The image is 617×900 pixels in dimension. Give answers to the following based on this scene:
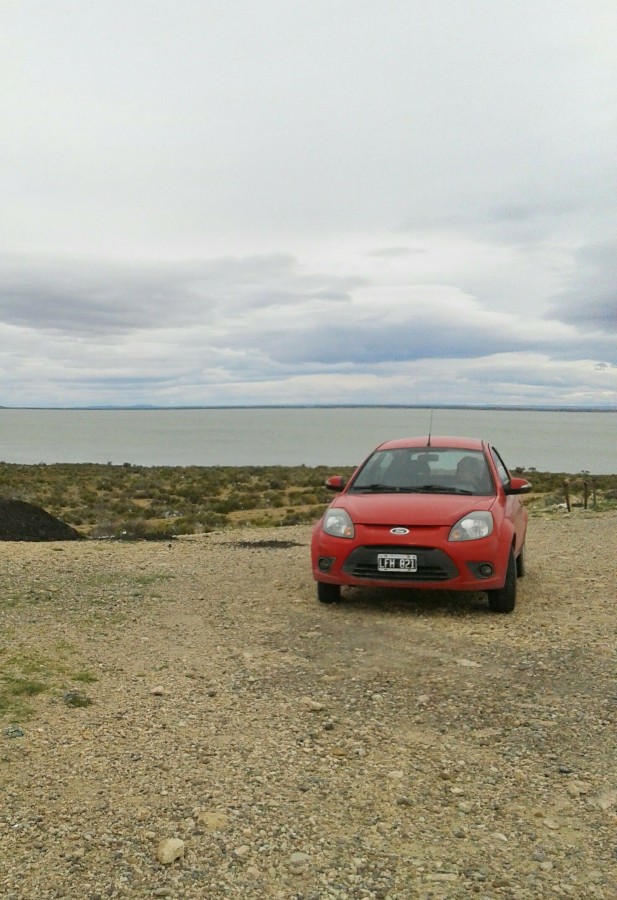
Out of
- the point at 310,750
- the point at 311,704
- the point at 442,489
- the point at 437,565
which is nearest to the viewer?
the point at 310,750

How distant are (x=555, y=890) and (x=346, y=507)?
4.71 meters

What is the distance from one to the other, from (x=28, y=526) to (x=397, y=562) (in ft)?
33.1

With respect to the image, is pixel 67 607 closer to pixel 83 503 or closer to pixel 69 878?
pixel 69 878

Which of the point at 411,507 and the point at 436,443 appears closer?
the point at 411,507

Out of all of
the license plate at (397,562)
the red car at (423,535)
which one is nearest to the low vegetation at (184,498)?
the red car at (423,535)

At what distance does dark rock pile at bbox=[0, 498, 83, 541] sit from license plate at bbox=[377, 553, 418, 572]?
29.9 ft

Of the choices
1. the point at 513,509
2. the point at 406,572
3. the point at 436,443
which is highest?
the point at 436,443

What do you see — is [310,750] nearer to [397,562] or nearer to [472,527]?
[397,562]

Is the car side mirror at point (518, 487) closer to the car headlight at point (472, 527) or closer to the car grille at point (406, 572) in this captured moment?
the car headlight at point (472, 527)

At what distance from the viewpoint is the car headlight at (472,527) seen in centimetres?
695

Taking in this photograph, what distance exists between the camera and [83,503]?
29438 millimetres

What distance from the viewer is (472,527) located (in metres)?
7.02

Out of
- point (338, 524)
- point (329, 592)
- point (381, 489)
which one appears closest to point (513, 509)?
point (381, 489)

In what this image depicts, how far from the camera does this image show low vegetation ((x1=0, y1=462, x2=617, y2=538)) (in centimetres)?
2092
